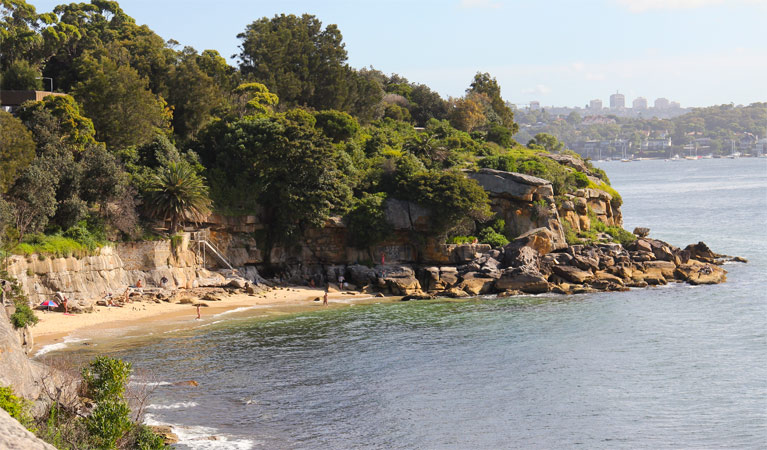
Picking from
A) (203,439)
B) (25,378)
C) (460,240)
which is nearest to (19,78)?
(460,240)

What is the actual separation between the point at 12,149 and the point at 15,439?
3372cm

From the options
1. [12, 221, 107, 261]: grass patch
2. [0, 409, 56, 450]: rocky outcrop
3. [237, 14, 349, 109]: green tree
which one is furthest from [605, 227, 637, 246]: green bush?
[0, 409, 56, 450]: rocky outcrop

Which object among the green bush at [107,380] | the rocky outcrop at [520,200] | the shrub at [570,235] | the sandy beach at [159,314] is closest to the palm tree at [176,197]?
the sandy beach at [159,314]

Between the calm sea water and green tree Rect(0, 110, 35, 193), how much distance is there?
1227 centimetres

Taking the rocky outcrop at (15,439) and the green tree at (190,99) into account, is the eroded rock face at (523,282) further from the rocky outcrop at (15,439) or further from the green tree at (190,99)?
the rocky outcrop at (15,439)

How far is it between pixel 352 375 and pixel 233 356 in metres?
5.98

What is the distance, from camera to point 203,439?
80.2 ft

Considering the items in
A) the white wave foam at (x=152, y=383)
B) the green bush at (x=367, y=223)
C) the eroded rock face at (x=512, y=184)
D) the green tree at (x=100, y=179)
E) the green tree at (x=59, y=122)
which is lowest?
the white wave foam at (x=152, y=383)

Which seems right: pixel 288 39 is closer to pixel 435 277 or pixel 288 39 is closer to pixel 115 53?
pixel 115 53

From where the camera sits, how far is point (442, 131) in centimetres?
7469

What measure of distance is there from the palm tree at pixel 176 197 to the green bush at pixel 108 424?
2872 centimetres

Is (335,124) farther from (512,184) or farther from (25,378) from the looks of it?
(25,378)

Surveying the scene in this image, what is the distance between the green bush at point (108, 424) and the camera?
65.6 ft

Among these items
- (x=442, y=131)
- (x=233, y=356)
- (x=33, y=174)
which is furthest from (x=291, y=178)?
(x=442, y=131)
